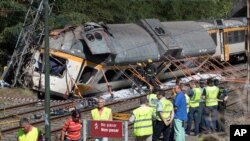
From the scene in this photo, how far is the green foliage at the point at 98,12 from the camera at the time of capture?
1199 inches

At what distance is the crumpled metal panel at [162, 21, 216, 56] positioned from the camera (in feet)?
95.8

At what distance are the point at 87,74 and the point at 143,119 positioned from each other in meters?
12.3

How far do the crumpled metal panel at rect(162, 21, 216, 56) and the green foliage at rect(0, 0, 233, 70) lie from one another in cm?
527

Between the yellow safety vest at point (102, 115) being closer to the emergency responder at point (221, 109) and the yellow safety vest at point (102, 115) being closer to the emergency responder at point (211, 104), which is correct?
the emergency responder at point (211, 104)

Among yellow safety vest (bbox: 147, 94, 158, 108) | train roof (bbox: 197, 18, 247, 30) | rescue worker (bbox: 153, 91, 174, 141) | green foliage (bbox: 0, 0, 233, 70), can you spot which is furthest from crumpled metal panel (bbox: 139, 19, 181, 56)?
rescue worker (bbox: 153, 91, 174, 141)

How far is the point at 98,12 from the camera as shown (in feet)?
114

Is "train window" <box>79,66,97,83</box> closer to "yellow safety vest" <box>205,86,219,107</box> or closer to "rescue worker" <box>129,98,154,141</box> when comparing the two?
"yellow safety vest" <box>205,86,219,107</box>

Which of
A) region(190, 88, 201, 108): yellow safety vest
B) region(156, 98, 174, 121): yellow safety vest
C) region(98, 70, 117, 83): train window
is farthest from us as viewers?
region(98, 70, 117, 83): train window

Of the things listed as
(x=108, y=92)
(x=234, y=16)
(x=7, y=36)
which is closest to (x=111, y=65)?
(x=108, y=92)

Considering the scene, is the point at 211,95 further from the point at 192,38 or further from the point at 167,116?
the point at 192,38

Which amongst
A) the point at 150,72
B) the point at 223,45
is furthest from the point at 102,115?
the point at 223,45

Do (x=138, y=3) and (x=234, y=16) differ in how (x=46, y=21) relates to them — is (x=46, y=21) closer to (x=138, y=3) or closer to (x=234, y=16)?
(x=138, y=3)

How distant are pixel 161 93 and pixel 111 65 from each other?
37.7 ft

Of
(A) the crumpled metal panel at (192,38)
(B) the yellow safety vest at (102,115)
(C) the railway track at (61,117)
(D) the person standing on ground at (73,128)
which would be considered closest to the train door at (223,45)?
(A) the crumpled metal panel at (192,38)
